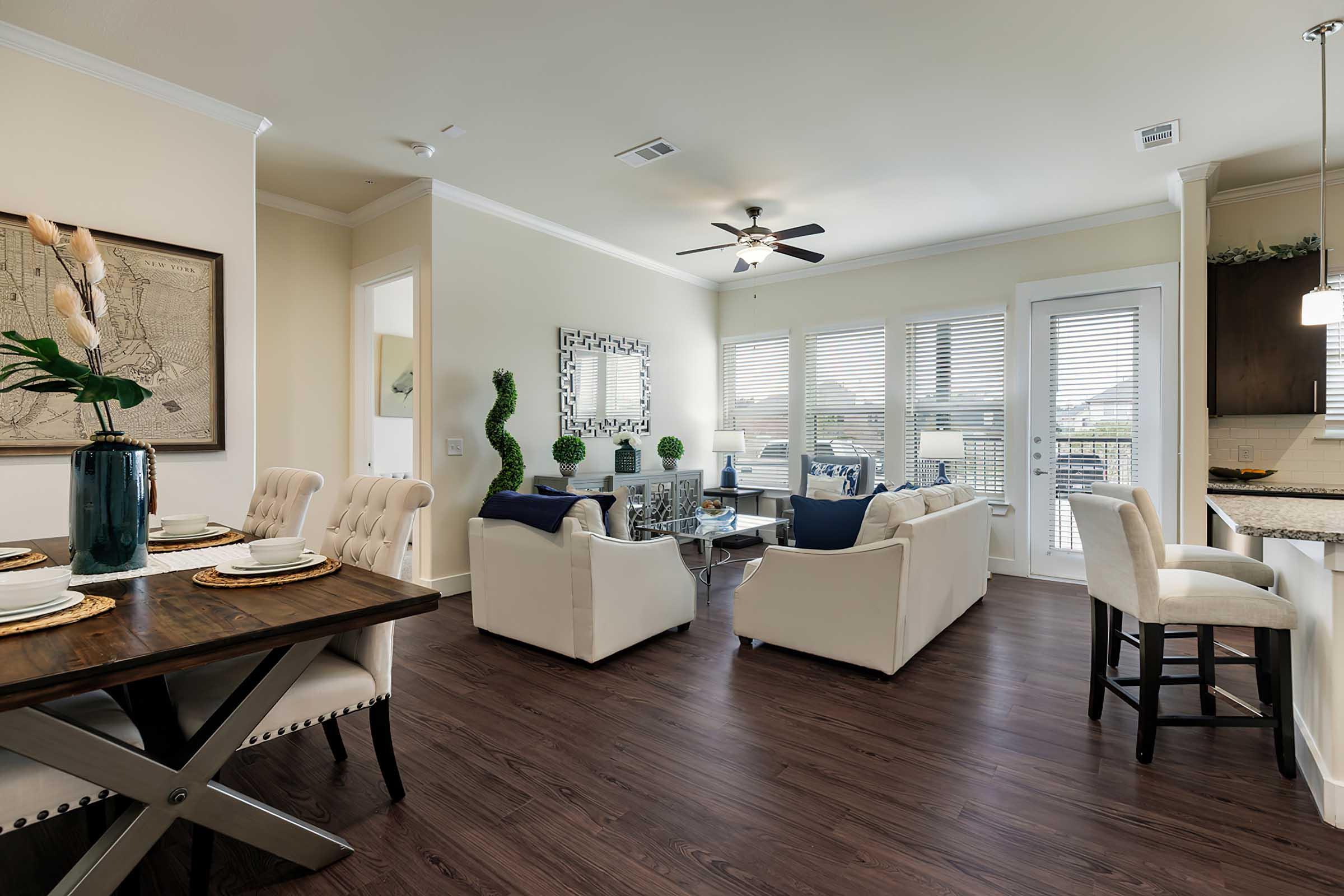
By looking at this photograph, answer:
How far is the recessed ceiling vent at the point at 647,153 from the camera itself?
3879 mm

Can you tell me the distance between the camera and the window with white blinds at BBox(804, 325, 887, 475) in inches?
250

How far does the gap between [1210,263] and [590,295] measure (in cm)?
469

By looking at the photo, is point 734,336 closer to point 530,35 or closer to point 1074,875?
point 530,35

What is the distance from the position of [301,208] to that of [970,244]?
5613 mm

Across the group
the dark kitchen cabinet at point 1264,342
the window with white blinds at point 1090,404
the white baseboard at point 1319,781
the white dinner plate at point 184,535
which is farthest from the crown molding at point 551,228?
the white baseboard at point 1319,781

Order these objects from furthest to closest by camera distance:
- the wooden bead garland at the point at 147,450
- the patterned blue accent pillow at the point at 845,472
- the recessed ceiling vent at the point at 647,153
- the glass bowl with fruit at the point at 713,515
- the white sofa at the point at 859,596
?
the patterned blue accent pillow at the point at 845,472, the glass bowl with fruit at the point at 713,515, the recessed ceiling vent at the point at 647,153, the white sofa at the point at 859,596, the wooden bead garland at the point at 147,450

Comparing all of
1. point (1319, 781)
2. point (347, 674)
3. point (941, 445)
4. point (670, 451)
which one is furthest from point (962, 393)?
point (347, 674)

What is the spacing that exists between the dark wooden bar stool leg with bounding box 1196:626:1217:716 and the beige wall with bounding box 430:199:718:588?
14.0 ft

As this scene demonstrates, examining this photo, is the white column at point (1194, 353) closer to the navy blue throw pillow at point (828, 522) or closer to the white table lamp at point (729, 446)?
the navy blue throw pillow at point (828, 522)

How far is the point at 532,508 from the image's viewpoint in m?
3.29

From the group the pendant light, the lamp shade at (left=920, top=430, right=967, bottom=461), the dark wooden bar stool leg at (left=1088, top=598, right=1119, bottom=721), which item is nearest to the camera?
the dark wooden bar stool leg at (left=1088, top=598, right=1119, bottom=721)

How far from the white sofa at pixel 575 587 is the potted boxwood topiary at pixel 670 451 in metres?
2.63

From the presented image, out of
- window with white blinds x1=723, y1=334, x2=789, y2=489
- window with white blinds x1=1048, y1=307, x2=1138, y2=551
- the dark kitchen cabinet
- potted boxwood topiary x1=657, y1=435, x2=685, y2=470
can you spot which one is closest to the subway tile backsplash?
the dark kitchen cabinet

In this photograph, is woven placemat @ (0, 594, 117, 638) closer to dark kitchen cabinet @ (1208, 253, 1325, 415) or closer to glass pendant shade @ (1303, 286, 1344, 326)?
glass pendant shade @ (1303, 286, 1344, 326)
